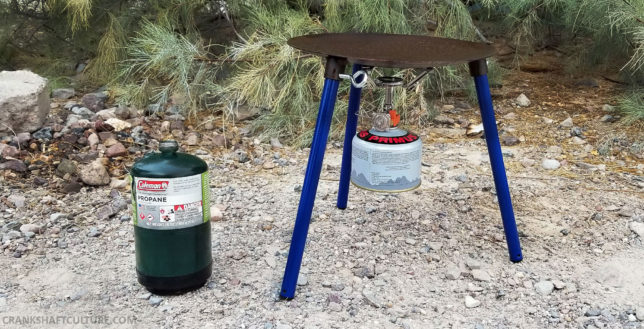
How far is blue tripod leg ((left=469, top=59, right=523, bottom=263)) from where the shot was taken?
164 centimetres

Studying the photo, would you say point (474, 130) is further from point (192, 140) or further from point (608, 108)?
point (192, 140)

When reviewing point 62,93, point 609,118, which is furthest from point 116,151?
point 609,118

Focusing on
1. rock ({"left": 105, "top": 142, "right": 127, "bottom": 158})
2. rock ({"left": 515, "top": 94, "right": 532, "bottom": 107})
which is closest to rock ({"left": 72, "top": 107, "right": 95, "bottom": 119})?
rock ({"left": 105, "top": 142, "right": 127, "bottom": 158})

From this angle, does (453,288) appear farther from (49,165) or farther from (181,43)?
(181,43)

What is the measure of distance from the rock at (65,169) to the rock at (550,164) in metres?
1.66

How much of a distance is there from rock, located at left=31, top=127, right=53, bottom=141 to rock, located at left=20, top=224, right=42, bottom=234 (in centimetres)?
67

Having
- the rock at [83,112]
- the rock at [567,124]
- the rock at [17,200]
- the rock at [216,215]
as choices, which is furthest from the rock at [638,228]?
the rock at [83,112]

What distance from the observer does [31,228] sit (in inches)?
77.8

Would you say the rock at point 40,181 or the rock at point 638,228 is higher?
the rock at point 638,228

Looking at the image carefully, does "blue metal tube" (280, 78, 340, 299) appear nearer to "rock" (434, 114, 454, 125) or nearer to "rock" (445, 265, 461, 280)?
"rock" (445, 265, 461, 280)

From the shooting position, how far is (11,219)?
2.05m

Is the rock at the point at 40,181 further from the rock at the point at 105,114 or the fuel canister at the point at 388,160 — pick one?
the fuel canister at the point at 388,160

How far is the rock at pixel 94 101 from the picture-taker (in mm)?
2941

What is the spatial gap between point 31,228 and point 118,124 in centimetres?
83
